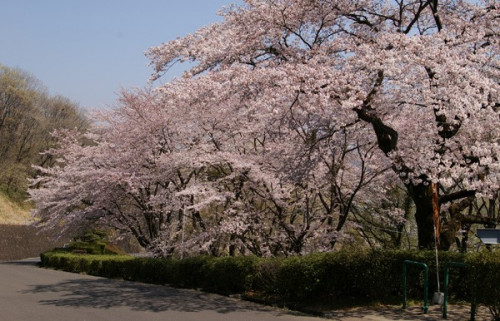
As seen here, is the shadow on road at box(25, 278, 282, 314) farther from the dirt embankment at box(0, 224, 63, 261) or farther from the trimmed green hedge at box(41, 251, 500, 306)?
the dirt embankment at box(0, 224, 63, 261)

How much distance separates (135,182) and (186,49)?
27.0 feet

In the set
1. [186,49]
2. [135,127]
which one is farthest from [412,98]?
[135,127]

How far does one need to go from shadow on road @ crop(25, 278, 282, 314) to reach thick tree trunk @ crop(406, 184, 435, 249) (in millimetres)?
4253

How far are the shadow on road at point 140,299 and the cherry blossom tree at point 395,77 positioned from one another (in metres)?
5.04

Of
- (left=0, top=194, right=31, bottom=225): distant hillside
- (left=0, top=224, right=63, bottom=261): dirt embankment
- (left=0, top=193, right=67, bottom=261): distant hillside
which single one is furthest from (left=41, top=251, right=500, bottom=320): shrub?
(left=0, top=194, right=31, bottom=225): distant hillside

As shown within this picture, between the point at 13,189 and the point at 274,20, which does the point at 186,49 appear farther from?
the point at 13,189

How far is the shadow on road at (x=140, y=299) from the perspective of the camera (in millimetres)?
12742

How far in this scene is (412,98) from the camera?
12.9 metres

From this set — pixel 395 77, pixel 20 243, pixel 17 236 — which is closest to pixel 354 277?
pixel 395 77

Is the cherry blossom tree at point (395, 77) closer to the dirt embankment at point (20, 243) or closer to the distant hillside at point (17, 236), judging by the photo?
the distant hillside at point (17, 236)

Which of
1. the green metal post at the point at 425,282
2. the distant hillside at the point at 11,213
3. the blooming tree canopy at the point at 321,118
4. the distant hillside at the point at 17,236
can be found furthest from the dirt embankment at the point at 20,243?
the green metal post at the point at 425,282

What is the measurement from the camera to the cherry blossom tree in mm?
12102

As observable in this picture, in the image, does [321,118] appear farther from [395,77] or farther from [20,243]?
[20,243]

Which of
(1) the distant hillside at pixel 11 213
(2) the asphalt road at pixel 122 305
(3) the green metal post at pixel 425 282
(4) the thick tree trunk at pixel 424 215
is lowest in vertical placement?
(2) the asphalt road at pixel 122 305
